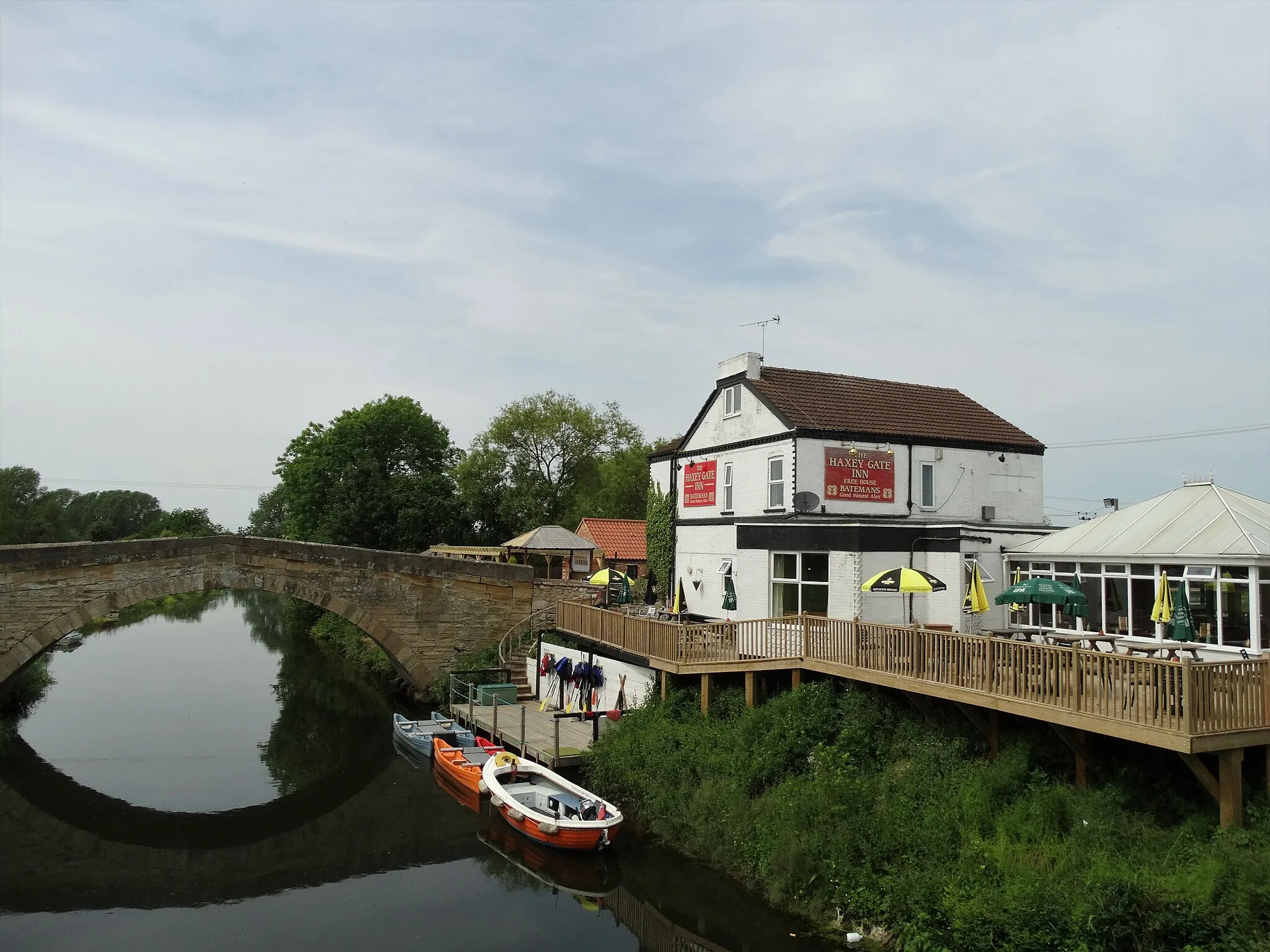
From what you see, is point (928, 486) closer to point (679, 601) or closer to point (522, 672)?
point (679, 601)

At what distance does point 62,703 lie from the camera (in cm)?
2969

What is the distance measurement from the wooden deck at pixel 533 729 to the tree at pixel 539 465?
2919 cm

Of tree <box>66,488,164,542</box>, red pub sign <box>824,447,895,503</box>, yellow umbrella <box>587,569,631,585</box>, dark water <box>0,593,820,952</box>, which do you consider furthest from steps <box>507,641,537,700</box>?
tree <box>66,488,164,542</box>

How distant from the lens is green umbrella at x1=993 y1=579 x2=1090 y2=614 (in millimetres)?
14461

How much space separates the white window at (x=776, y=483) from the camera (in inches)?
821

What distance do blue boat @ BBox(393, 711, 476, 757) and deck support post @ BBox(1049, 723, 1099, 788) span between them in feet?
44.1

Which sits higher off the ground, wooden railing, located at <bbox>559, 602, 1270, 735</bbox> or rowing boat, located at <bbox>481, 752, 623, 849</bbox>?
wooden railing, located at <bbox>559, 602, 1270, 735</bbox>

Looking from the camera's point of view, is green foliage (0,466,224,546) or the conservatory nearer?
the conservatory

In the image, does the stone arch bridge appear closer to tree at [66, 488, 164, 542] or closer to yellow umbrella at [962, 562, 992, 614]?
yellow umbrella at [962, 562, 992, 614]

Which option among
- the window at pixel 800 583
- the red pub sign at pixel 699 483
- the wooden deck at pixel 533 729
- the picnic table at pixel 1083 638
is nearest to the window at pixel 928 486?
the window at pixel 800 583

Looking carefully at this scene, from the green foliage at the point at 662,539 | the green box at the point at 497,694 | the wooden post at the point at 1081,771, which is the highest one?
the green foliage at the point at 662,539

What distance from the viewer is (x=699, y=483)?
24.0m

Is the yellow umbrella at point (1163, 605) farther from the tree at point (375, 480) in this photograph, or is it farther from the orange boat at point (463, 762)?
the tree at point (375, 480)

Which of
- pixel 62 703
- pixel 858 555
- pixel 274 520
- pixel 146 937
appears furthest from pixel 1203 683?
pixel 274 520
